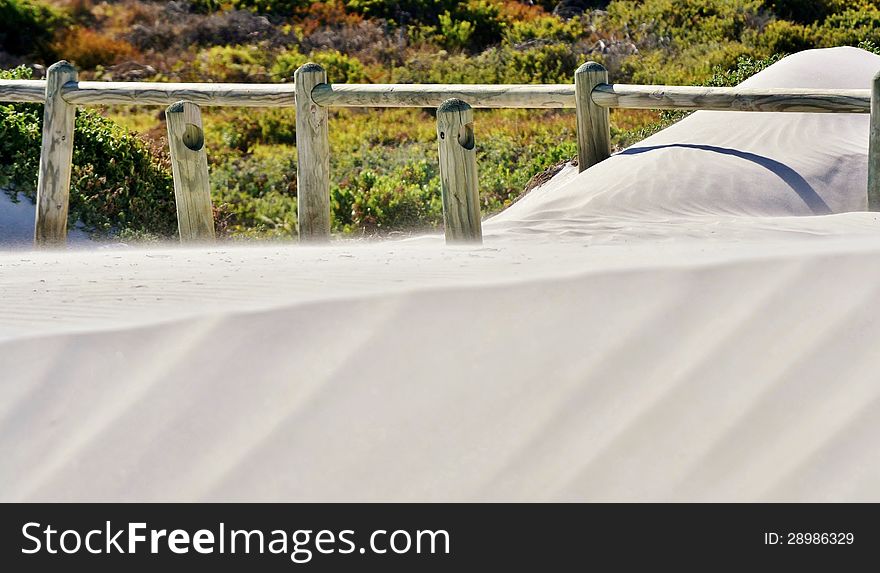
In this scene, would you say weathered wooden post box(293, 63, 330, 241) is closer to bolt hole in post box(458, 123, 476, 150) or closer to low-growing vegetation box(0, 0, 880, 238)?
bolt hole in post box(458, 123, 476, 150)

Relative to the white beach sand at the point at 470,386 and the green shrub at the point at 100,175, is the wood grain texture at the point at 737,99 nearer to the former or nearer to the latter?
the white beach sand at the point at 470,386

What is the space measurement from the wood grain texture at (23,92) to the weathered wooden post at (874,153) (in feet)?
16.9

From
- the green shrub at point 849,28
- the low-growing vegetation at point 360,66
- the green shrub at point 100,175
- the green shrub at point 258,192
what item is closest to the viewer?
the green shrub at point 100,175

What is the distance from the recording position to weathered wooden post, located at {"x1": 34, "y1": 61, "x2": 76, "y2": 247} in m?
7.23

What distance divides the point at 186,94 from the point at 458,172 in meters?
2.25

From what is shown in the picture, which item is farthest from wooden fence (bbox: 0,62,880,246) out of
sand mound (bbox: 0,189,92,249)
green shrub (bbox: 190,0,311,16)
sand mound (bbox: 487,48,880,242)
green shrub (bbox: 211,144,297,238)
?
green shrub (bbox: 190,0,311,16)

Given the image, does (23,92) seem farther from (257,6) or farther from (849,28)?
(849,28)

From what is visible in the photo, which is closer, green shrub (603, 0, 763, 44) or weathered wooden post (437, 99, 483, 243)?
weathered wooden post (437, 99, 483, 243)

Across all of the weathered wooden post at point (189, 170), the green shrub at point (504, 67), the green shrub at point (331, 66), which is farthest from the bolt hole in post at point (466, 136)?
the green shrub at point (331, 66)

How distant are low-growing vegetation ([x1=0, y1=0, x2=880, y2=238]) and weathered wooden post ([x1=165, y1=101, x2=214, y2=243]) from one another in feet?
6.80

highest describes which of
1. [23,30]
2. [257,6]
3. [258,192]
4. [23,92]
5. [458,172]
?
[257,6]

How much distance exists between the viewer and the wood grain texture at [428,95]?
6.69 metres

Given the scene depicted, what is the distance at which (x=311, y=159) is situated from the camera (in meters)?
6.86

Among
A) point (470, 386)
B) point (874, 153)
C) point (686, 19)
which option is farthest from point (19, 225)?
point (686, 19)
